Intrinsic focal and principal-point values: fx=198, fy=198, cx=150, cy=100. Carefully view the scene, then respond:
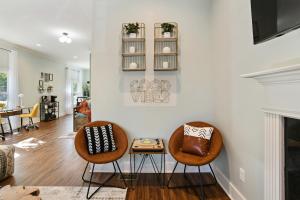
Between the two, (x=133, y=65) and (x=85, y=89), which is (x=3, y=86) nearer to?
(x=133, y=65)

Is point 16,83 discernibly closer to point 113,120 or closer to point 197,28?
point 113,120

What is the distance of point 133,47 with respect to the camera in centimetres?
300

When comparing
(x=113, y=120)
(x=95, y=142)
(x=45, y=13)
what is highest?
(x=45, y=13)

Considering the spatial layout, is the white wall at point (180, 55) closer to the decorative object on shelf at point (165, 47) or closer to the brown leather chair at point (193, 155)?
the decorative object on shelf at point (165, 47)

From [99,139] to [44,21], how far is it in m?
3.26

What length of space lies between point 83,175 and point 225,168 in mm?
1972

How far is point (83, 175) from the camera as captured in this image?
112 inches

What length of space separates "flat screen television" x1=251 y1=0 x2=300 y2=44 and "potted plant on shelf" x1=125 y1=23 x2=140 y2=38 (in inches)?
68.2

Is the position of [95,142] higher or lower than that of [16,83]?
lower

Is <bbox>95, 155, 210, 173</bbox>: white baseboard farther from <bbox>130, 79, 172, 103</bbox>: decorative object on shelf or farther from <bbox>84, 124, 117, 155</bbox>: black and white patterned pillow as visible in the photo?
<bbox>130, 79, 172, 103</bbox>: decorative object on shelf

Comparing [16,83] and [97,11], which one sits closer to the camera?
[97,11]

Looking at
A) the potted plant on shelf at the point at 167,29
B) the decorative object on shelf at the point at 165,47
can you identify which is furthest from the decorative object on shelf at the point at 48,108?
the potted plant on shelf at the point at 167,29

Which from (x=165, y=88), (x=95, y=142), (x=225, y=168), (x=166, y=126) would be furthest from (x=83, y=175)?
(x=225, y=168)

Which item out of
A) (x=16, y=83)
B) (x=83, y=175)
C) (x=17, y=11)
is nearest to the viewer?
(x=83, y=175)
